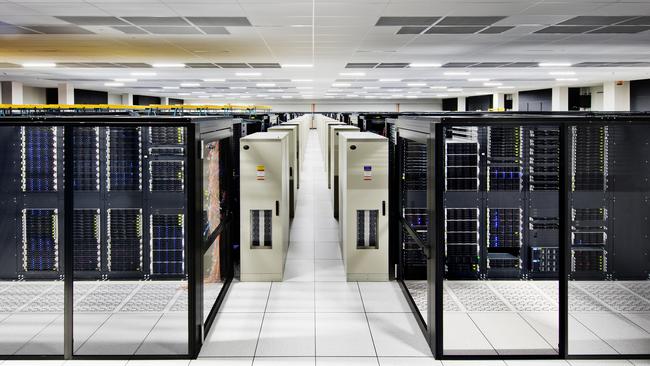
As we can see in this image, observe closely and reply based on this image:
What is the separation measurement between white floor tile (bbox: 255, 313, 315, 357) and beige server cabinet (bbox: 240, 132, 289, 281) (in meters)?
1.02

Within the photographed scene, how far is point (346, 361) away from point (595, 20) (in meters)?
6.48

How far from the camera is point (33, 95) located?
2127cm

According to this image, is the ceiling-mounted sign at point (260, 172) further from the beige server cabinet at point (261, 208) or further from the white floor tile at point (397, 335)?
the white floor tile at point (397, 335)

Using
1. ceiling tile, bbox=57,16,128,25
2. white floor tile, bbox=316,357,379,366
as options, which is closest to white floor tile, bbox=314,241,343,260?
white floor tile, bbox=316,357,379,366

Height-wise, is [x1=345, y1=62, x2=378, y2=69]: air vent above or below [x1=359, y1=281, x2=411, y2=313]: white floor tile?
above

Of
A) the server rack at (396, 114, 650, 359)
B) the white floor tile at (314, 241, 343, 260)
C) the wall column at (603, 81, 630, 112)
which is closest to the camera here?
the server rack at (396, 114, 650, 359)

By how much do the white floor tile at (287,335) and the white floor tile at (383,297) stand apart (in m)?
0.60

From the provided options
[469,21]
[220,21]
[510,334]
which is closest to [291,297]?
[510,334]

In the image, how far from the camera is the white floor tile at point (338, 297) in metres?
4.54

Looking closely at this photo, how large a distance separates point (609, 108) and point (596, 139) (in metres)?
16.1

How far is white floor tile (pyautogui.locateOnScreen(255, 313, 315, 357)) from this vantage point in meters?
3.65

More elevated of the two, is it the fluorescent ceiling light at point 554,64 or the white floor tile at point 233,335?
the fluorescent ceiling light at point 554,64

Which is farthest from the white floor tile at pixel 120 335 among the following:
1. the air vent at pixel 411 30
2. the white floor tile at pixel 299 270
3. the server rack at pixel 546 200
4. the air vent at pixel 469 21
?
the air vent at pixel 411 30

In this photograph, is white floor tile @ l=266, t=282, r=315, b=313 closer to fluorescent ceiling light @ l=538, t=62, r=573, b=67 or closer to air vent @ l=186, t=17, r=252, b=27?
air vent @ l=186, t=17, r=252, b=27
